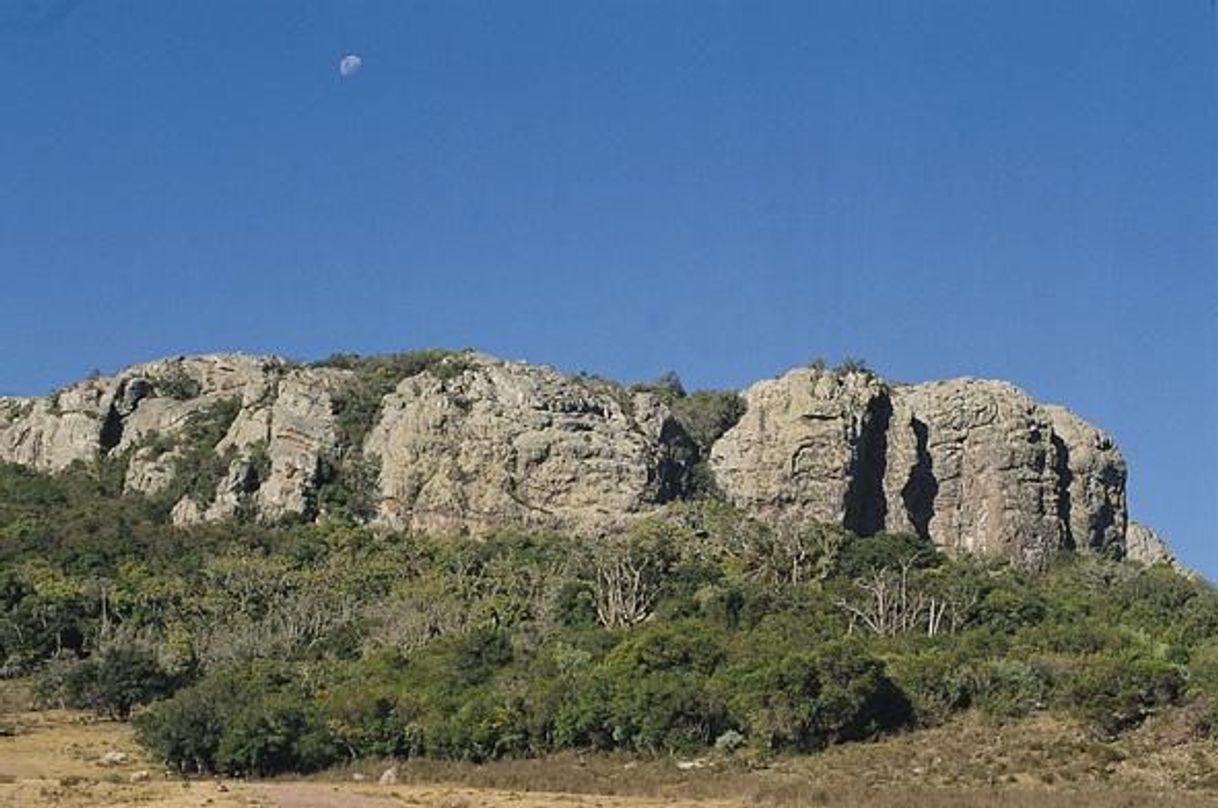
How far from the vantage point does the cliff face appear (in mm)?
98875

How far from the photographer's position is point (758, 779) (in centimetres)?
4578

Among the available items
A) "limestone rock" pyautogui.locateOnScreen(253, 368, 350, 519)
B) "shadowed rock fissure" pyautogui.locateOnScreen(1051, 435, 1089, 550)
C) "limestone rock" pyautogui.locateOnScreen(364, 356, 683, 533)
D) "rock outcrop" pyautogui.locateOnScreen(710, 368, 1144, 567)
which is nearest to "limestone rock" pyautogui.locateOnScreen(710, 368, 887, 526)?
"rock outcrop" pyautogui.locateOnScreen(710, 368, 1144, 567)

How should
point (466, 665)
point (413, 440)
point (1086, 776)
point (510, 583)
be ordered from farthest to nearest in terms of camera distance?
point (413, 440), point (510, 583), point (466, 665), point (1086, 776)

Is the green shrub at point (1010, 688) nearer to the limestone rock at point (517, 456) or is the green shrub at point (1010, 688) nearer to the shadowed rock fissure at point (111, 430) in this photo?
the limestone rock at point (517, 456)

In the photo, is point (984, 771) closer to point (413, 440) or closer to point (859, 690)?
point (859, 690)

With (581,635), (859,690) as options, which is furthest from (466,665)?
(859,690)

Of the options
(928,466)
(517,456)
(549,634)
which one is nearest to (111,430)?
(517,456)

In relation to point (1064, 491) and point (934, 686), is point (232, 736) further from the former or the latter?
point (1064, 491)

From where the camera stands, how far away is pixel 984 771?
46.6 metres

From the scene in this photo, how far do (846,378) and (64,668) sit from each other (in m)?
53.0

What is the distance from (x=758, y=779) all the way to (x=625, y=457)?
5366cm

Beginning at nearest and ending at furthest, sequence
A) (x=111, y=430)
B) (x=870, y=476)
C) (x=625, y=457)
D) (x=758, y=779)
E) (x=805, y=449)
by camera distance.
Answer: (x=758, y=779) < (x=625, y=457) < (x=805, y=449) < (x=870, y=476) < (x=111, y=430)

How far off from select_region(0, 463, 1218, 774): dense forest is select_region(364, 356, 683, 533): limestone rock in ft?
8.23

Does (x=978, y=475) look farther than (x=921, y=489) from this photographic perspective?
No
